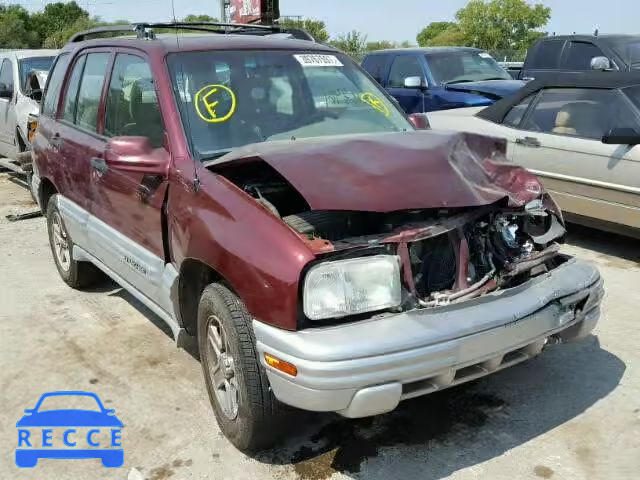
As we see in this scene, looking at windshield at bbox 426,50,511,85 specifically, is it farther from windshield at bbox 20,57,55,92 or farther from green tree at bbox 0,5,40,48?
green tree at bbox 0,5,40,48

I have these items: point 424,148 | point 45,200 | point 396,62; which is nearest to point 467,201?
point 424,148

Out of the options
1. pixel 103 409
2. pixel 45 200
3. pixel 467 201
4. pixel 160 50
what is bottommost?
pixel 103 409

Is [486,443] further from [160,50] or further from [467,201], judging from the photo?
[160,50]

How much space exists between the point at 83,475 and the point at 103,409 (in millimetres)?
536

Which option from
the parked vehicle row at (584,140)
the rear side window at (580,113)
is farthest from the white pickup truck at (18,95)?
the rear side window at (580,113)

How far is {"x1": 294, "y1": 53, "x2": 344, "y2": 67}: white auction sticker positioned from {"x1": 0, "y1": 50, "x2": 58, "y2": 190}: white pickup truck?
530 cm

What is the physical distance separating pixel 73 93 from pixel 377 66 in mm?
7232

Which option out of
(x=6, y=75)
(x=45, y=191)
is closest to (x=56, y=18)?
(x=6, y=75)

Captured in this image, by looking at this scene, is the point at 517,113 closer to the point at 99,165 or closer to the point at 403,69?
the point at 99,165

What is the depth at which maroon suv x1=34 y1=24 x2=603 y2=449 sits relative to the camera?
8.30 feet

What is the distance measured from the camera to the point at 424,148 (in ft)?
A: 10.1

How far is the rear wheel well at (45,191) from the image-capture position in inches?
205

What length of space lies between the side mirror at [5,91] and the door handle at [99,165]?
19.2ft

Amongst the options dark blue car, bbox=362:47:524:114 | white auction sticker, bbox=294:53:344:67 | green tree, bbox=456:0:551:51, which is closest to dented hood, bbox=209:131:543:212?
white auction sticker, bbox=294:53:344:67
